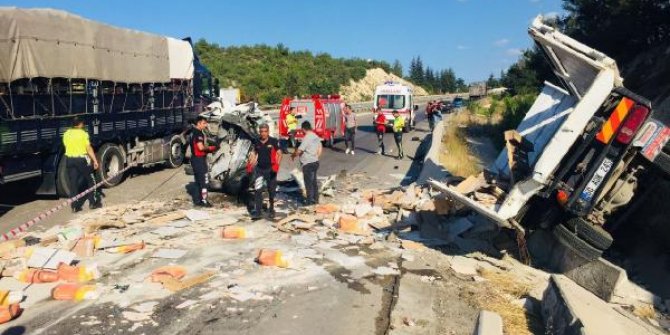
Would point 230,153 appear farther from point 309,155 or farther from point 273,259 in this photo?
point 273,259

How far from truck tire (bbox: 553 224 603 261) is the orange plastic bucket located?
228 inches

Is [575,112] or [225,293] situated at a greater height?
[575,112]

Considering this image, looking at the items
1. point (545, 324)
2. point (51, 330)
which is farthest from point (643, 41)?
point (51, 330)

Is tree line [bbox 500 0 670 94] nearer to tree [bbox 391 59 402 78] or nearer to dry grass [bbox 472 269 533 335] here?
dry grass [bbox 472 269 533 335]

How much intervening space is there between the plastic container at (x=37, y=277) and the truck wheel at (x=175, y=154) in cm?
918

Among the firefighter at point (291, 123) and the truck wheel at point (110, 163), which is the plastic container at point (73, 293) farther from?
the firefighter at point (291, 123)

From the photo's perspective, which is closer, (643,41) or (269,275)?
(269,275)

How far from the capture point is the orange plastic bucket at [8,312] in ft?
16.0

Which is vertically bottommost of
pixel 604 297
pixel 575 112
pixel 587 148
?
pixel 604 297

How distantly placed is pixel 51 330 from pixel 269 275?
2.32 metres

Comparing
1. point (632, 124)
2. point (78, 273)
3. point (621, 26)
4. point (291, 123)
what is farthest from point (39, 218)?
point (621, 26)

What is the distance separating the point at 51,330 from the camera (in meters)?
4.74

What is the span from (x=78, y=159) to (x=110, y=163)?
2.71m

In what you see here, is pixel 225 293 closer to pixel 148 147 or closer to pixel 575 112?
pixel 575 112
